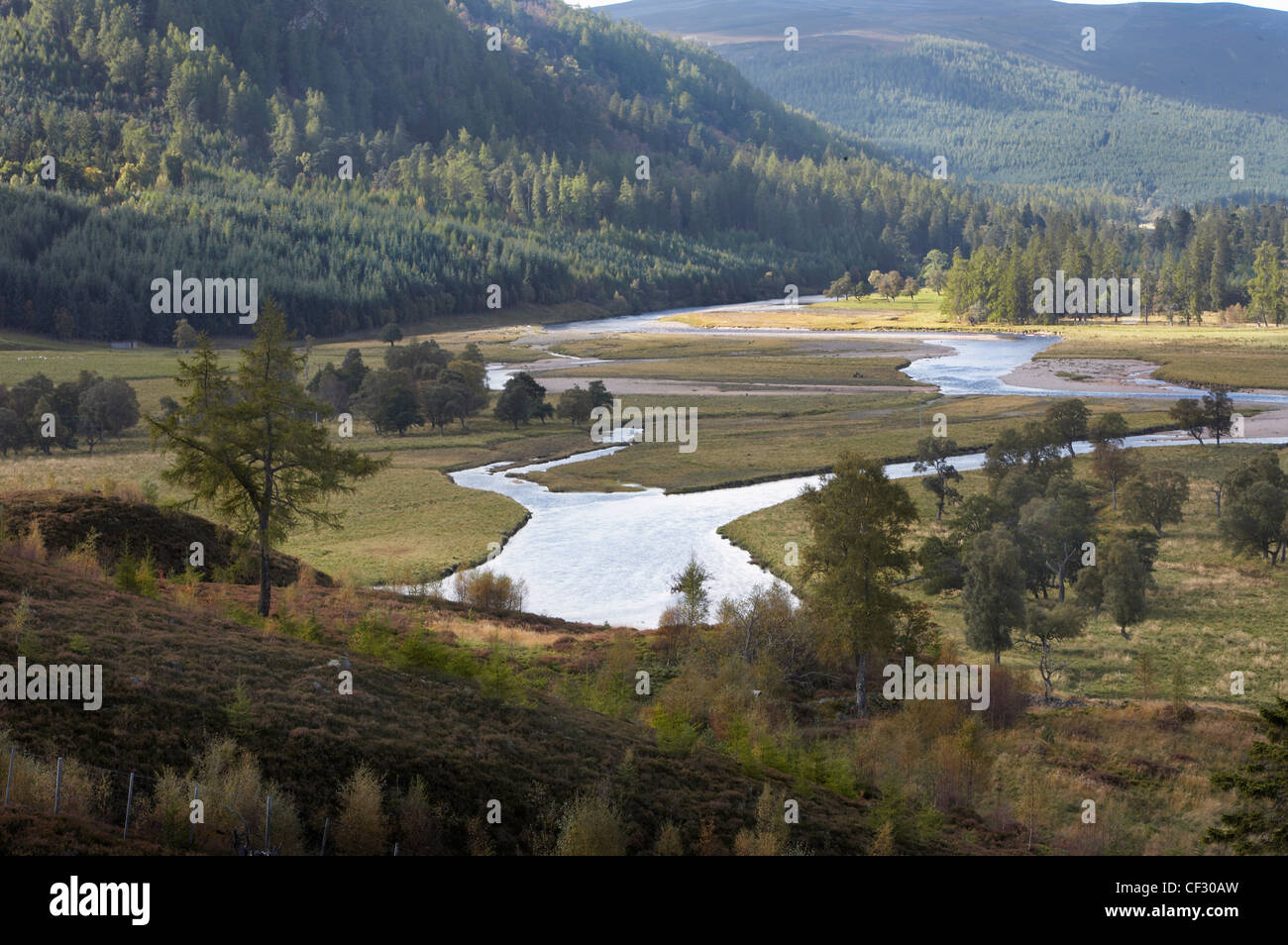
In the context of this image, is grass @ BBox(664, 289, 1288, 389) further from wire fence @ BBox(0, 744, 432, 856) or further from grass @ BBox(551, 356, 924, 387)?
wire fence @ BBox(0, 744, 432, 856)

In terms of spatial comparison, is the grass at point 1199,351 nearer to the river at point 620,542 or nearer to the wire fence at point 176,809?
the river at point 620,542

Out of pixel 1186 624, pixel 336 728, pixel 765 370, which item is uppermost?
pixel 765 370

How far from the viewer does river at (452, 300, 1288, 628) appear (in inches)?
2328

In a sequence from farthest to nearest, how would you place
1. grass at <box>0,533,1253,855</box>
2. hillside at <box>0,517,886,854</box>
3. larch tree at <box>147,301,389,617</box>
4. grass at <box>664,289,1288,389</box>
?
1. grass at <box>664,289,1288,389</box>
2. larch tree at <box>147,301,389,617</box>
3. grass at <box>0,533,1253,855</box>
4. hillside at <box>0,517,886,854</box>

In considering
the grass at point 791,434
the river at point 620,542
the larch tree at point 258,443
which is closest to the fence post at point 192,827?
the larch tree at point 258,443

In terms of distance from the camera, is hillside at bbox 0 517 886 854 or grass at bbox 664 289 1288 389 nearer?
hillside at bbox 0 517 886 854

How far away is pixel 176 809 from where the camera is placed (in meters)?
19.6


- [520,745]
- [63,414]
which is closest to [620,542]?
[520,745]

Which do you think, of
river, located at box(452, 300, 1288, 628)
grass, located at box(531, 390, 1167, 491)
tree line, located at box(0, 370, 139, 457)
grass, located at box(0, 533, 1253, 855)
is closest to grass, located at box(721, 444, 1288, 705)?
river, located at box(452, 300, 1288, 628)

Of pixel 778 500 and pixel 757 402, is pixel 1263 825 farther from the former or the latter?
pixel 757 402

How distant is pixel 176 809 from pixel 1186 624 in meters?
46.4

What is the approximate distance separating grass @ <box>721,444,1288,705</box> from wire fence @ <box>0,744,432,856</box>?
31572mm

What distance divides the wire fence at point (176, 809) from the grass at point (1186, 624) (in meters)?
31.6

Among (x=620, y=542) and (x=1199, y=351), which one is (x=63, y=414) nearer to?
(x=620, y=542)
